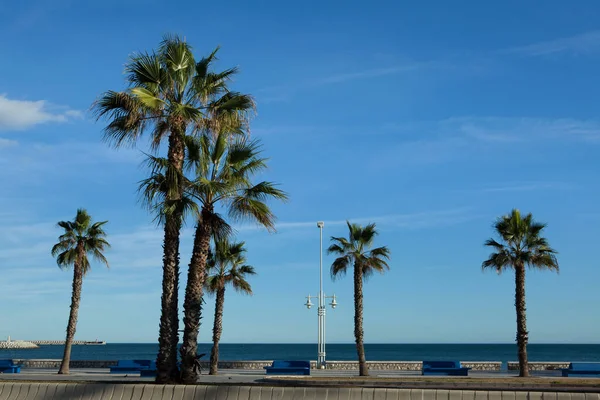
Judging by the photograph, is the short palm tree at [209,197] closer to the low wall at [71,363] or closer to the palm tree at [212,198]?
the palm tree at [212,198]

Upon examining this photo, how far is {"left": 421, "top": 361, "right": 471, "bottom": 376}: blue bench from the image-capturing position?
133ft

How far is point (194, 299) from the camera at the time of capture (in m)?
21.0

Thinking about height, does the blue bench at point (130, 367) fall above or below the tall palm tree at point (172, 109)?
below

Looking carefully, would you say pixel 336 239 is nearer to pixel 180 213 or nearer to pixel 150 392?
pixel 180 213

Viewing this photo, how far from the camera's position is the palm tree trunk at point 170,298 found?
20703 millimetres

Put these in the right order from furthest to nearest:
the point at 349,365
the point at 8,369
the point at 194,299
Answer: the point at 349,365 → the point at 8,369 → the point at 194,299

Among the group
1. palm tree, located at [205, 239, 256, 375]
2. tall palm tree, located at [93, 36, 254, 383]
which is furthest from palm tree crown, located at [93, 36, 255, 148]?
palm tree, located at [205, 239, 256, 375]

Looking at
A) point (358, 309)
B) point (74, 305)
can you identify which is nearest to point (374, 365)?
point (358, 309)

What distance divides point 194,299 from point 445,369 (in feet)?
77.7

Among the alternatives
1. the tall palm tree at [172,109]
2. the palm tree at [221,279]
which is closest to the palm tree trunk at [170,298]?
the tall palm tree at [172,109]

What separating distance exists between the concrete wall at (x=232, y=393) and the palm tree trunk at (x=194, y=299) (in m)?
2.73

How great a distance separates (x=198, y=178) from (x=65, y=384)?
6.62 m

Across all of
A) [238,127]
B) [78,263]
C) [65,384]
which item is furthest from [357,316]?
[65,384]

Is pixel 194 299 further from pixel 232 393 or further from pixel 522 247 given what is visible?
pixel 522 247
